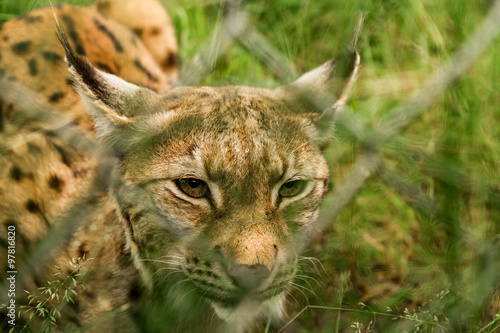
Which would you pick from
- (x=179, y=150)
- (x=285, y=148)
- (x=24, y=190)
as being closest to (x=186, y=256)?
(x=179, y=150)

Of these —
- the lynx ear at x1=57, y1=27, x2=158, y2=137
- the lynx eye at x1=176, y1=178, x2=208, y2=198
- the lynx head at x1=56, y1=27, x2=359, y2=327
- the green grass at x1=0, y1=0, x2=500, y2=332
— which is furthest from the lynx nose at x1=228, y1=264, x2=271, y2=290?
the lynx ear at x1=57, y1=27, x2=158, y2=137

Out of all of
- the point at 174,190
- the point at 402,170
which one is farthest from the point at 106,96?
the point at 402,170

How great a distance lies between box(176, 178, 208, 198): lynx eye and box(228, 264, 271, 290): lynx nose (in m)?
0.36

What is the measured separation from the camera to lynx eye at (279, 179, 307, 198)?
2477 millimetres

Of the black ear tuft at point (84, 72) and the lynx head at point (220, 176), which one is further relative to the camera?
the lynx head at point (220, 176)

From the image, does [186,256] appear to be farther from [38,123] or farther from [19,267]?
[38,123]

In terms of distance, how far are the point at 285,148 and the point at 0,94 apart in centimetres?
170

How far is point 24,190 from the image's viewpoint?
117 inches

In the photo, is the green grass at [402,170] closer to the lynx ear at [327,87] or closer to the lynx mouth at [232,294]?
the lynx mouth at [232,294]

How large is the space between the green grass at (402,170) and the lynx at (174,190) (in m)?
0.46

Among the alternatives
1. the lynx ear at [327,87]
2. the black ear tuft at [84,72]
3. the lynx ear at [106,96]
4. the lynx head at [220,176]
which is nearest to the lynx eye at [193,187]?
the lynx head at [220,176]

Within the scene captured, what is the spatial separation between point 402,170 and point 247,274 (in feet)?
5.63

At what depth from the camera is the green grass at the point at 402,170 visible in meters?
2.77

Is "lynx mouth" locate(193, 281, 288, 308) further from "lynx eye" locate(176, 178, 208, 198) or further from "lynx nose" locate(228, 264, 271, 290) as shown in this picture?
"lynx eye" locate(176, 178, 208, 198)
